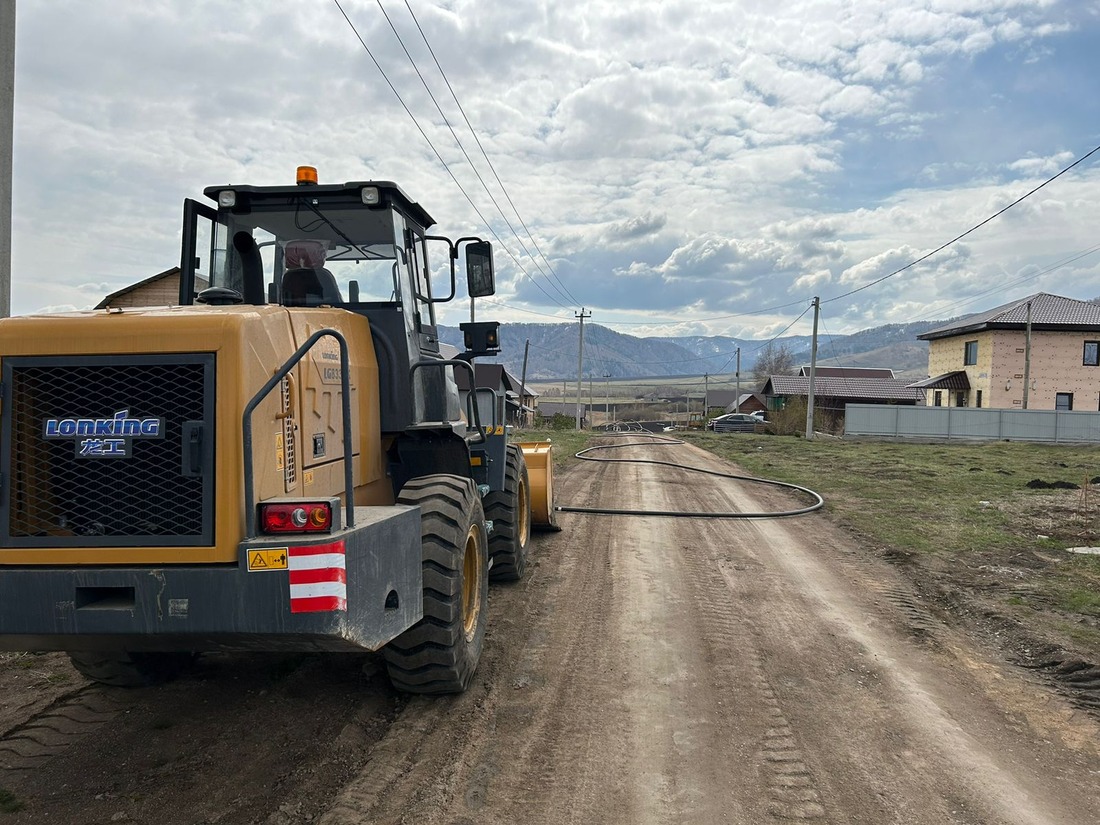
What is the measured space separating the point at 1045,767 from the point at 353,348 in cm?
448

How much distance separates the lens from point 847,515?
A: 1234 centimetres

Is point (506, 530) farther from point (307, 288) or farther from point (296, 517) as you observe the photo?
point (296, 517)

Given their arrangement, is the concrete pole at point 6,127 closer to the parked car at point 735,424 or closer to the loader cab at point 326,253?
the loader cab at point 326,253

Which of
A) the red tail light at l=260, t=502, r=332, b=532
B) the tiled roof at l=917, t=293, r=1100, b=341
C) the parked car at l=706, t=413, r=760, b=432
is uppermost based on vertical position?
the tiled roof at l=917, t=293, r=1100, b=341

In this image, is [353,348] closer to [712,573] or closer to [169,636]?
[169,636]

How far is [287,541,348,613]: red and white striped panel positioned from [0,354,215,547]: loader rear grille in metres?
0.43

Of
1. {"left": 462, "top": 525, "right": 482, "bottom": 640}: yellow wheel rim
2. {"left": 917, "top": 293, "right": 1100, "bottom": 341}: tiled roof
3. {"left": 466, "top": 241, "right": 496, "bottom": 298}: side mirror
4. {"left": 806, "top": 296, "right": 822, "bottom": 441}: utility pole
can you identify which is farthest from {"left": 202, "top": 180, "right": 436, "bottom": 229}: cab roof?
{"left": 917, "top": 293, "right": 1100, "bottom": 341}: tiled roof

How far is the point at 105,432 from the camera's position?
3.55m

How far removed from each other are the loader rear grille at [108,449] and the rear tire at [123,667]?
4.98ft

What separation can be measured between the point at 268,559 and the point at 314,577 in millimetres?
211

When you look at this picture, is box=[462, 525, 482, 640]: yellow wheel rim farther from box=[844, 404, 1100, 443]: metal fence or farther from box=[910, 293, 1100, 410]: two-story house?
box=[910, 293, 1100, 410]: two-story house

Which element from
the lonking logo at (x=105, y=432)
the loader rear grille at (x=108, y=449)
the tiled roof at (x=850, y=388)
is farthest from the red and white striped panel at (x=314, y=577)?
the tiled roof at (x=850, y=388)

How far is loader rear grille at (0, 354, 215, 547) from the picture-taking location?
3.49 metres

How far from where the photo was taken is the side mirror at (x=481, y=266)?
6188mm
